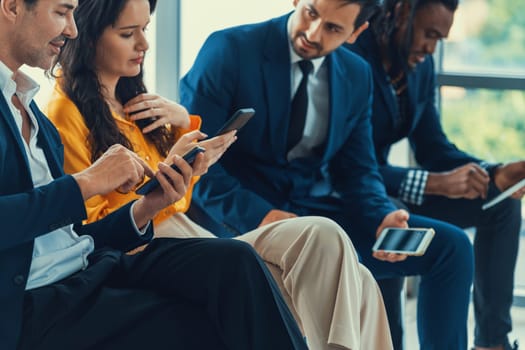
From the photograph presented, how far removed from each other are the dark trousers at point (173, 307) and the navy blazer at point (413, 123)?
127 centimetres

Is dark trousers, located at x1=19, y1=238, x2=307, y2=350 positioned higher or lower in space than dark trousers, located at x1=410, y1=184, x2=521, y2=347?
higher

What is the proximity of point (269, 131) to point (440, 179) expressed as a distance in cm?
68

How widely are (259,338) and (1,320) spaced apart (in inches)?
18.6

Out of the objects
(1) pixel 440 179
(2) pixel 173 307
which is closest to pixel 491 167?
(1) pixel 440 179

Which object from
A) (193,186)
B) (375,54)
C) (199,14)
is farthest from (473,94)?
(193,186)

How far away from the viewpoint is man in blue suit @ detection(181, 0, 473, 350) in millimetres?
2639

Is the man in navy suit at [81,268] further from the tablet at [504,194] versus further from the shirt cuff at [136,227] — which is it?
the tablet at [504,194]

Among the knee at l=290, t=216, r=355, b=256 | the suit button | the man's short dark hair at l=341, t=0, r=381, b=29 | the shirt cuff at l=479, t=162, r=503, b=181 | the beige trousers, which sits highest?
the man's short dark hair at l=341, t=0, r=381, b=29

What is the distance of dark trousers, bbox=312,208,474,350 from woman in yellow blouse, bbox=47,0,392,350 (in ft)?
1.37

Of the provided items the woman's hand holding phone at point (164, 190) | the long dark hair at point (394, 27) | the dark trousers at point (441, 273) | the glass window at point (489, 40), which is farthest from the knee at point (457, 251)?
the glass window at point (489, 40)

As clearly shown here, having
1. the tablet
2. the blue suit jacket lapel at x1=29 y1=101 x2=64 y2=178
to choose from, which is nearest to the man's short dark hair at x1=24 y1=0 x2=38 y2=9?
the blue suit jacket lapel at x1=29 y1=101 x2=64 y2=178

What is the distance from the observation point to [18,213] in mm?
1689

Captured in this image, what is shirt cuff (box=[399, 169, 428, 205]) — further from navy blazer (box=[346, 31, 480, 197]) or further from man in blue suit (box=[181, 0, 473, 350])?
man in blue suit (box=[181, 0, 473, 350])

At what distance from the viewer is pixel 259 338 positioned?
5.98 feet
